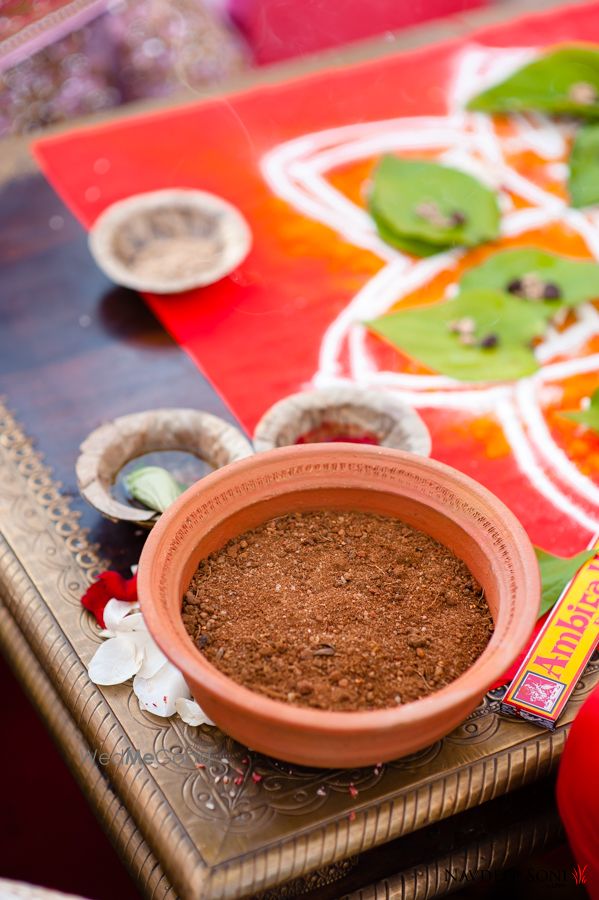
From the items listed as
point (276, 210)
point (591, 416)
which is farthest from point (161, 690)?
point (276, 210)

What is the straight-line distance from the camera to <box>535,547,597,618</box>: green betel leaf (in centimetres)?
112

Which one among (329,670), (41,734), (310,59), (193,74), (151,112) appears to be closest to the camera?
(329,670)

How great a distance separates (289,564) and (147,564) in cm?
17

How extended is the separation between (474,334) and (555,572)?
1.59 feet

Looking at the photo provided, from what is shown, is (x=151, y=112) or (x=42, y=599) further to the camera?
(x=151, y=112)

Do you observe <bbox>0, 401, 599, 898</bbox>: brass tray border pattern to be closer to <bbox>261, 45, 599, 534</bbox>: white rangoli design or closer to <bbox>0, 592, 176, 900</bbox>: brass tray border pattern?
<bbox>0, 592, 176, 900</bbox>: brass tray border pattern

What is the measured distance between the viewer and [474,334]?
150 cm

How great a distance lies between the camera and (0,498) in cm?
127

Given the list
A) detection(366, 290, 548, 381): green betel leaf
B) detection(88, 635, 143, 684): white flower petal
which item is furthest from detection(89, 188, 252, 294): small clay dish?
detection(88, 635, 143, 684): white flower petal

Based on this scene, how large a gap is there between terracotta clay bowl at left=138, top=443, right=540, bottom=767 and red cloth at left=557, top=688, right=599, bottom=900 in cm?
13

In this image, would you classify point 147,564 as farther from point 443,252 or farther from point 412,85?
point 412,85

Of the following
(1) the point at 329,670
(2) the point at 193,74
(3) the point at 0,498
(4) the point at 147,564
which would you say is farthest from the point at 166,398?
(2) the point at 193,74

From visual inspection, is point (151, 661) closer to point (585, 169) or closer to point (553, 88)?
point (585, 169)

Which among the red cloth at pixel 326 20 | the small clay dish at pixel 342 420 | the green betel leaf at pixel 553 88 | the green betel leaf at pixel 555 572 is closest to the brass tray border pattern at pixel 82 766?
the small clay dish at pixel 342 420
